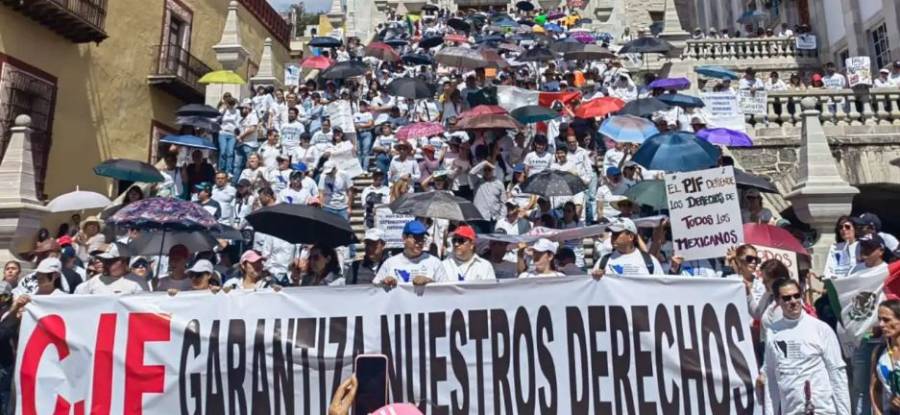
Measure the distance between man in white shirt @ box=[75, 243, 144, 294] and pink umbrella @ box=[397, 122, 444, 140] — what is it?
6.42 meters

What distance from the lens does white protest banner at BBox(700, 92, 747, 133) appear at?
1345 centimetres

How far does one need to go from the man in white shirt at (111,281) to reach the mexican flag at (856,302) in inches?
253

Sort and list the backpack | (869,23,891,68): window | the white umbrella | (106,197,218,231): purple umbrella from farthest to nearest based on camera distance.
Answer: (869,23,891,68): window → the white umbrella → (106,197,218,231): purple umbrella → the backpack

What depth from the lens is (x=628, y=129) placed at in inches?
455

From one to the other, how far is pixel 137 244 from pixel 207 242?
0.96 metres

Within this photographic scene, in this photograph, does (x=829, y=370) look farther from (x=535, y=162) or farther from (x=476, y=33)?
(x=476, y=33)

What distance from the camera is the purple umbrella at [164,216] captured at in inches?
308

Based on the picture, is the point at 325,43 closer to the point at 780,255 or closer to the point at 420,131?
the point at 420,131

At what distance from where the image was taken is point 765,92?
48.1ft

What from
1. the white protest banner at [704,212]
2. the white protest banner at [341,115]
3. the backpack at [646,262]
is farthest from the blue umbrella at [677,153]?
the white protest banner at [341,115]

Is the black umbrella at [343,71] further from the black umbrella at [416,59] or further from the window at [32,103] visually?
the window at [32,103]

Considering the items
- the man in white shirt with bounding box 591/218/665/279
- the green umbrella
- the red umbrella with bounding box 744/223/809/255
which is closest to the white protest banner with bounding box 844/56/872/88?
the green umbrella

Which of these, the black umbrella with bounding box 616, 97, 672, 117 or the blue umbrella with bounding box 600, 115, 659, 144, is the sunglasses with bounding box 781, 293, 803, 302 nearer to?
the blue umbrella with bounding box 600, 115, 659, 144

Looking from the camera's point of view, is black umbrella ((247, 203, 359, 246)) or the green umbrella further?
the green umbrella
